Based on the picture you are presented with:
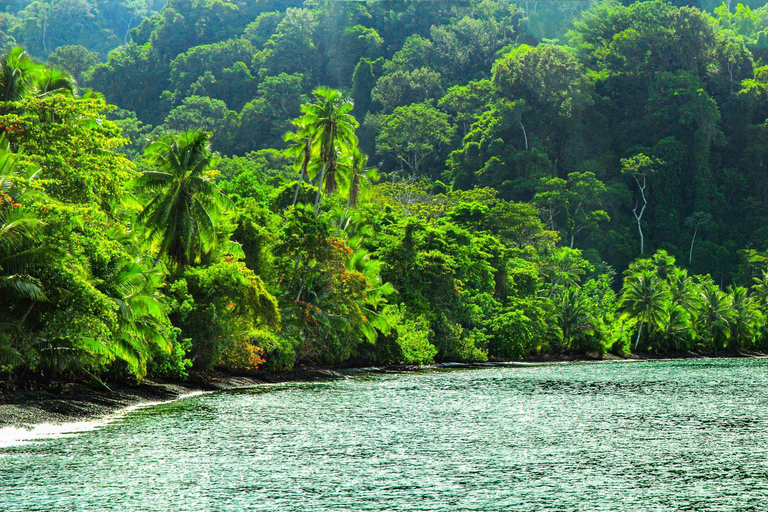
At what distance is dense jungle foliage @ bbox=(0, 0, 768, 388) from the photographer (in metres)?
30.8

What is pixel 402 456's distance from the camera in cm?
2578

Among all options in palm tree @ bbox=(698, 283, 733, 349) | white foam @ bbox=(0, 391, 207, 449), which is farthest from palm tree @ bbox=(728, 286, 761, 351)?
white foam @ bbox=(0, 391, 207, 449)

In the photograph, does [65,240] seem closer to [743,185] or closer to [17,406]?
[17,406]

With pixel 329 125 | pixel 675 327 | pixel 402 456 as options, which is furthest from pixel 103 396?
pixel 675 327

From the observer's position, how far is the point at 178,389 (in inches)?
1543

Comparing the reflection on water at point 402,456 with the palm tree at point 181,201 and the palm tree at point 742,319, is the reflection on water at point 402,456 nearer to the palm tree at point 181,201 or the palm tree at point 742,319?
the palm tree at point 181,201

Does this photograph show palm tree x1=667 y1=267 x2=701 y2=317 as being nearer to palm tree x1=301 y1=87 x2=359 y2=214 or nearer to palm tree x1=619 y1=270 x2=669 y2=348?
palm tree x1=619 y1=270 x2=669 y2=348

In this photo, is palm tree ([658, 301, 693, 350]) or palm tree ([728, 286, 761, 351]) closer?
palm tree ([658, 301, 693, 350])

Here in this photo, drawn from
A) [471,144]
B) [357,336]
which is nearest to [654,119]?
[471,144]

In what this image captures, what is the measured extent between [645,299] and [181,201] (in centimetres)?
5517

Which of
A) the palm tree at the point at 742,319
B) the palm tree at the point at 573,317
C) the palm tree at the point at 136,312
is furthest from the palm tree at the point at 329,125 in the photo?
the palm tree at the point at 742,319

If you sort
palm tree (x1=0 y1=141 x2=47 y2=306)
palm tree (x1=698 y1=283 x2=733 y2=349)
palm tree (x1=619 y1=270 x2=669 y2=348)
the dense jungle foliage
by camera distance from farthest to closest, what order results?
palm tree (x1=698 y1=283 x2=733 y2=349), palm tree (x1=619 y1=270 x2=669 y2=348), the dense jungle foliage, palm tree (x1=0 y1=141 x2=47 y2=306)

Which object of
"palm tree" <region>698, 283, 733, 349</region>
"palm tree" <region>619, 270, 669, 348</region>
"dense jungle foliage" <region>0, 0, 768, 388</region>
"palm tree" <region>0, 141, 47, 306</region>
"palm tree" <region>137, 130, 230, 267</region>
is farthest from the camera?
"palm tree" <region>698, 283, 733, 349</region>

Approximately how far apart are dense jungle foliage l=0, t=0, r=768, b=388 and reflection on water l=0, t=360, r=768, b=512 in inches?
174
